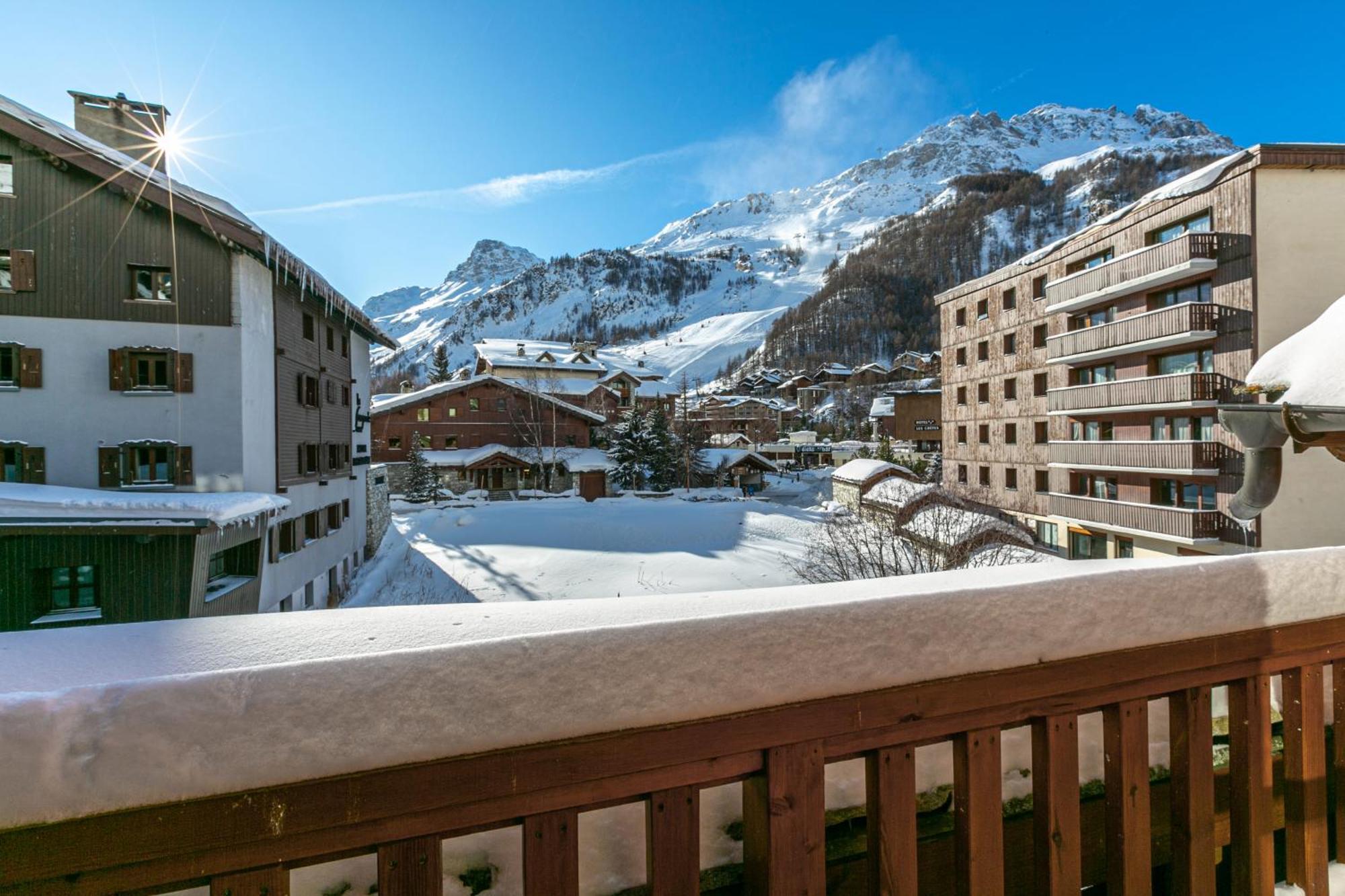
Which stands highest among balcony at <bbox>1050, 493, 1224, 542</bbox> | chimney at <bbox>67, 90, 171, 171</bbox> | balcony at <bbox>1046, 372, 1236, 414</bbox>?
chimney at <bbox>67, 90, 171, 171</bbox>

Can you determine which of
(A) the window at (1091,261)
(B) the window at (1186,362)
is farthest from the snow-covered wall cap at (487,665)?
(A) the window at (1091,261)

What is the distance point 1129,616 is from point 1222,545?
20.7 m

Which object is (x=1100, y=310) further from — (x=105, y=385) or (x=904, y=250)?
(x=904, y=250)

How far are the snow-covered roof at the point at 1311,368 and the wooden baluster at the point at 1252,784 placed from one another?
1.42 m

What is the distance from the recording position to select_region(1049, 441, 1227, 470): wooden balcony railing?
1653cm

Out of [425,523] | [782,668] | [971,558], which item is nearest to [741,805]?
[782,668]

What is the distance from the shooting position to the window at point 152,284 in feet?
41.1

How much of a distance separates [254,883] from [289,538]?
53.8 feet

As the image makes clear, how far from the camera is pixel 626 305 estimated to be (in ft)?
514

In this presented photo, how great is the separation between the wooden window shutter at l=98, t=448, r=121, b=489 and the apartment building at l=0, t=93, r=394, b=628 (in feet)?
0.09

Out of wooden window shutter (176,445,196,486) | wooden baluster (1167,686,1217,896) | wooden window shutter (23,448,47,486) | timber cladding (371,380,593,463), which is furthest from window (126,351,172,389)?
timber cladding (371,380,593,463)

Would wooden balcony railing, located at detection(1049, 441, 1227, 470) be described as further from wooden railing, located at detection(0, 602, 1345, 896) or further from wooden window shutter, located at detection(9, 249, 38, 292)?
wooden window shutter, located at detection(9, 249, 38, 292)

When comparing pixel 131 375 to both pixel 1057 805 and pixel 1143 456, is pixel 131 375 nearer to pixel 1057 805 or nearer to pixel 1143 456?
pixel 1057 805

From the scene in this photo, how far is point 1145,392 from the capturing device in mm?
17922
